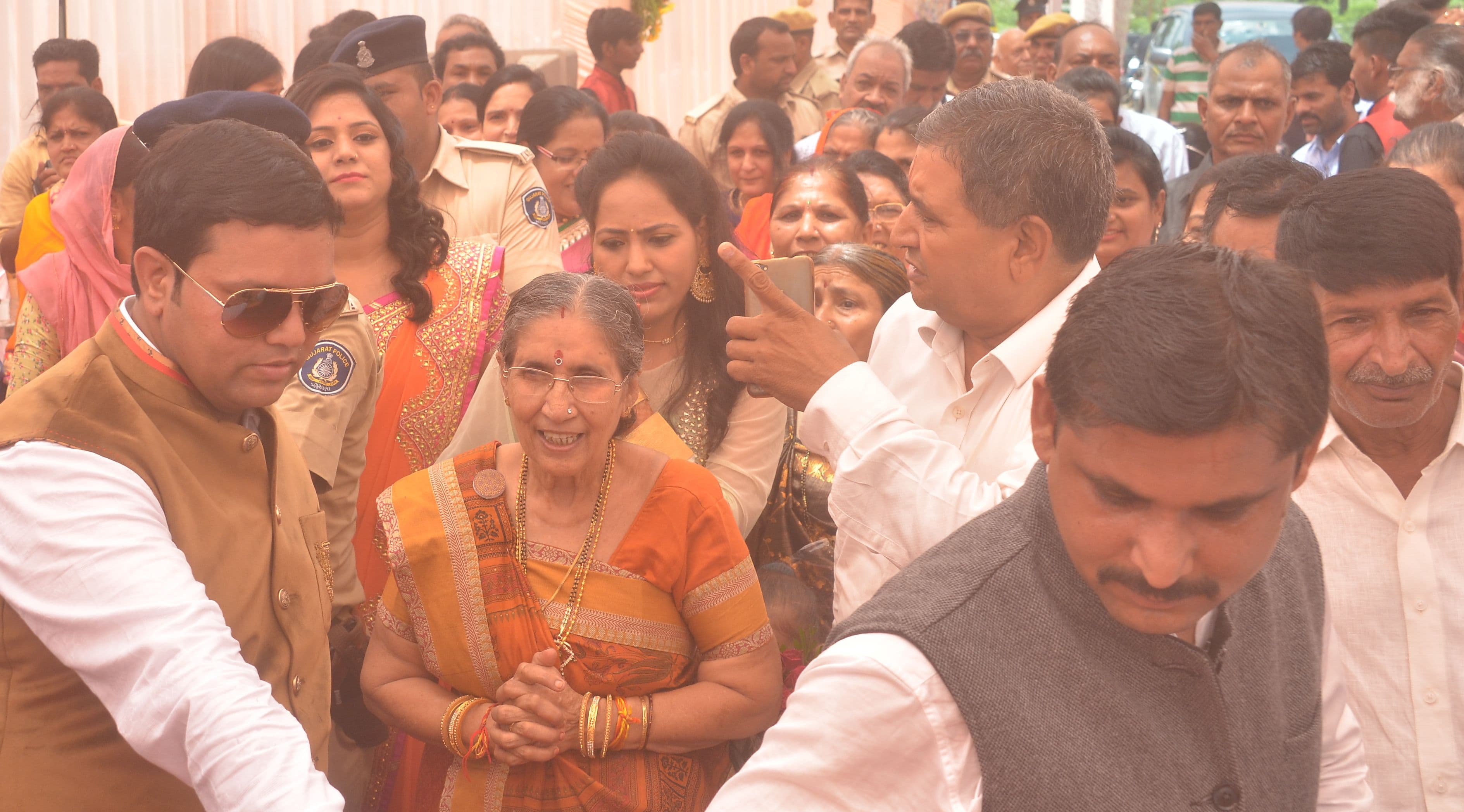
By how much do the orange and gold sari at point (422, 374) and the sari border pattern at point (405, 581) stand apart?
69 centimetres

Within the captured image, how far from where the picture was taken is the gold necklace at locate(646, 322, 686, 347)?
3.27m

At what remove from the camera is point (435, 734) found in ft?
7.88

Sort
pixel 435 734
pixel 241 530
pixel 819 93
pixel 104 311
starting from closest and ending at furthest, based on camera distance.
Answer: pixel 241 530
pixel 435 734
pixel 104 311
pixel 819 93

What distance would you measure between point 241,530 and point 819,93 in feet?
22.2

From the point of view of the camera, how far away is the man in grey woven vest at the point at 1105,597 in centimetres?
126

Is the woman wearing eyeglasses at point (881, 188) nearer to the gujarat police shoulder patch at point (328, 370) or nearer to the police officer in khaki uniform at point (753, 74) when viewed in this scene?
the gujarat police shoulder patch at point (328, 370)

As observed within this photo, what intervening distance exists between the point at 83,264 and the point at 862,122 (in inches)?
140

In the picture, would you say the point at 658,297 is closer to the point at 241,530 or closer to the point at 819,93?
the point at 241,530

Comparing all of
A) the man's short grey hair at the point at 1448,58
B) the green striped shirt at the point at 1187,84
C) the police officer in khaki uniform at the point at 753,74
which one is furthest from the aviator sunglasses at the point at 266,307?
the green striped shirt at the point at 1187,84

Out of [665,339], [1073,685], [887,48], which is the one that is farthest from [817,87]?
[1073,685]

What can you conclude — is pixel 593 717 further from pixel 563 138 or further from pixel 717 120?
pixel 717 120

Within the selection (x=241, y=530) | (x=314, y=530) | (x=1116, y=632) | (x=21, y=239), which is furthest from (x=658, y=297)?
(x=21, y=239)

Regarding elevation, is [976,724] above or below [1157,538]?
below

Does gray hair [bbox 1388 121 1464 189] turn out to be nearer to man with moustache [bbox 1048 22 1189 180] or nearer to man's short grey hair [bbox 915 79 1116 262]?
man's short grey hair [bbox 915 79 1116 262]
